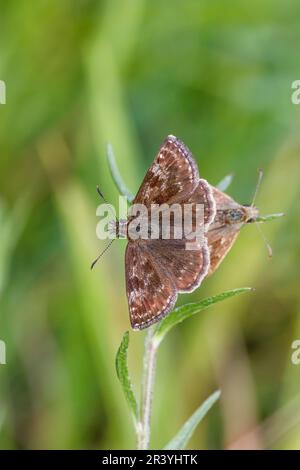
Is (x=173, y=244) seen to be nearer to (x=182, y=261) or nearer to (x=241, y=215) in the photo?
(x=182, y=261)

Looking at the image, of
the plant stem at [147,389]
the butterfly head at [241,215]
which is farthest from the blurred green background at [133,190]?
the butterfly head at [241,215]

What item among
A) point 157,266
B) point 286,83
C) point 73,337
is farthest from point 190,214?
point 286,83

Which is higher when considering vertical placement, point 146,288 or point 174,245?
point 174,245

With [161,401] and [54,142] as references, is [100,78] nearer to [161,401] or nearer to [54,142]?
[54,142]

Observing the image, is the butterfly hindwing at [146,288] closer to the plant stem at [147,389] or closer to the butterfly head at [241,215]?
the plant stem at [147,389]

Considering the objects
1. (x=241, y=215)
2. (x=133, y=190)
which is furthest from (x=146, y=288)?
(x=133, y=190)

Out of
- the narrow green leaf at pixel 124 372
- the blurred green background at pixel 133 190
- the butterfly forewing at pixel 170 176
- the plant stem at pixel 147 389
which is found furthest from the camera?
the blurred green background at pixel 133 190

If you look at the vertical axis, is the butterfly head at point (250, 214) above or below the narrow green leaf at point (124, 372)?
above
